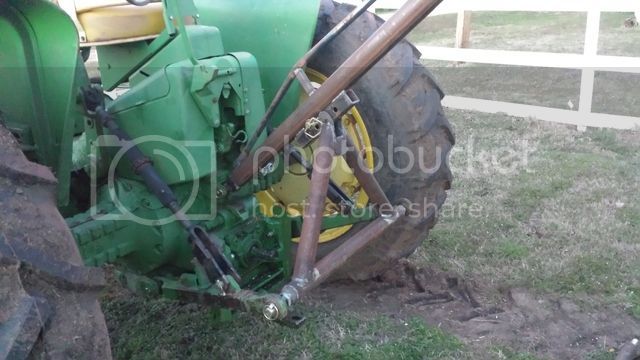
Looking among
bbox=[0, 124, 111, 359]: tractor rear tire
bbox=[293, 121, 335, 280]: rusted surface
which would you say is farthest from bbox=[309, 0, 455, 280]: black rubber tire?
bbox=[0, 124, 111, 359]: tractor rear tire

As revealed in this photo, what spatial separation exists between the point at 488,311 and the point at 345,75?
4.56 ft

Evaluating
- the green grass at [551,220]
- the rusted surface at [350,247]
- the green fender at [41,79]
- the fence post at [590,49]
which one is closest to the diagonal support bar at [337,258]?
the rusted surface at [350,247]

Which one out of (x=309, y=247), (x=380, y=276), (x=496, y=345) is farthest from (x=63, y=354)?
(x=380, y=276)

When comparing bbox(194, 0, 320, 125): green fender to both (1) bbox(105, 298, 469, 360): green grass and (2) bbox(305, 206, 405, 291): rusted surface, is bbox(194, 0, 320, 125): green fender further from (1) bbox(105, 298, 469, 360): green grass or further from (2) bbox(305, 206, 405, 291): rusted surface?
(1) bbox(105, 298, 469, 360): green grass

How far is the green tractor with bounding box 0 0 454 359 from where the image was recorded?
210cm

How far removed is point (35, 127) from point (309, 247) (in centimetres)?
95

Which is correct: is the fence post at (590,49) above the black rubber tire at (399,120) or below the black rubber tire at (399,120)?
below

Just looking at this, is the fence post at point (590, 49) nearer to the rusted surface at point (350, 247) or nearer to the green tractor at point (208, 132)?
the green tractor at point (208, 132)

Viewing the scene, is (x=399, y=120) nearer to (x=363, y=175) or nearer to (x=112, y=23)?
(x=363, y=175)

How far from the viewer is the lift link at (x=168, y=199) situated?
2.27 m

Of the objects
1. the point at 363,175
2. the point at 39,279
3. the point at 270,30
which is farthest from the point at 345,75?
the point at 39,279

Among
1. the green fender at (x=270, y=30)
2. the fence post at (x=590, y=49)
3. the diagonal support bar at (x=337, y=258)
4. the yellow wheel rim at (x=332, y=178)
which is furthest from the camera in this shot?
the fence post at (x=590, y=49)

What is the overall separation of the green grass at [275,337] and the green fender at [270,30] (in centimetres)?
88

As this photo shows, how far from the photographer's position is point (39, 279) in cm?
155
